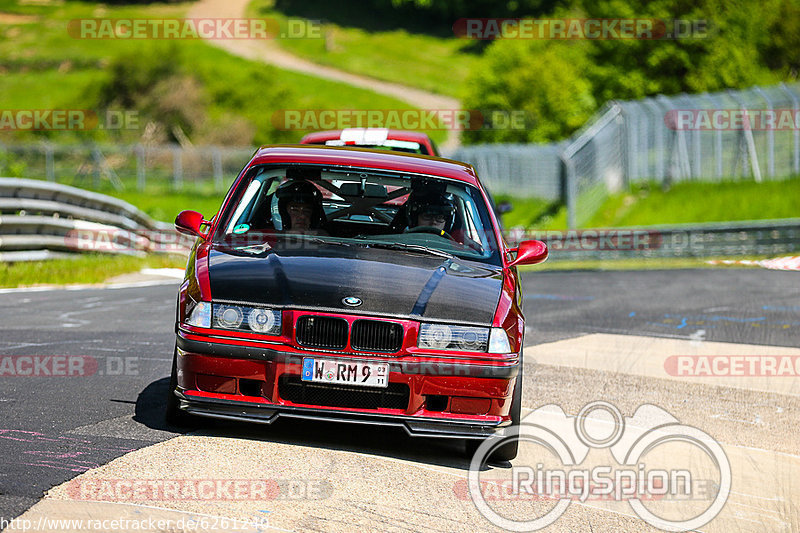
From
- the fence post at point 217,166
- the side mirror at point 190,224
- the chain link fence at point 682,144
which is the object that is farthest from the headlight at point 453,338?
the fence post at point 217,166

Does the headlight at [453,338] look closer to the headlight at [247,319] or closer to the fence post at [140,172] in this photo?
the headlight at [247,319]

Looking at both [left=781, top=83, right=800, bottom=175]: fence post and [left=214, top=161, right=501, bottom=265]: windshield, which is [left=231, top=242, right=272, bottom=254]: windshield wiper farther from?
[left=781, top=83, right=800, bottom=175]: fence post

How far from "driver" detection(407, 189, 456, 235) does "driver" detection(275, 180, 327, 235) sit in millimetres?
568

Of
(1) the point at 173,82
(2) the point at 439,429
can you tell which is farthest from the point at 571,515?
(1) the point at 173,82

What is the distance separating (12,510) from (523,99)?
51.3m

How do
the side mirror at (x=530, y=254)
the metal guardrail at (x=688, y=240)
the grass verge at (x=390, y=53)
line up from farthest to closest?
the grass verge at (x=390, y=53) → the metal guardrail at (x=688, y=240) → the side mirror at (x=530, y=254)

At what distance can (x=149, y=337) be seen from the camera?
10.4m

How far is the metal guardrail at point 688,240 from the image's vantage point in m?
24.8

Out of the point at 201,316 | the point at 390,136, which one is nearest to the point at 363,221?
the point at 201,316

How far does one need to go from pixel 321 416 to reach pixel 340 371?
0.25m

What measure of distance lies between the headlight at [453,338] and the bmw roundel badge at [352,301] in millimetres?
343

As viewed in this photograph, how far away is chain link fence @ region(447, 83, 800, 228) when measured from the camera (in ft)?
104

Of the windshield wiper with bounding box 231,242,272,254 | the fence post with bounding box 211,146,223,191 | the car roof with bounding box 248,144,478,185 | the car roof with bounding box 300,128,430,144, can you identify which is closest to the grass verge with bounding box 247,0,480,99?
the fence post with bounding box 211,146,223,191

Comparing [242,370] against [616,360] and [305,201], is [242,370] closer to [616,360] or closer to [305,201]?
[305,201]
